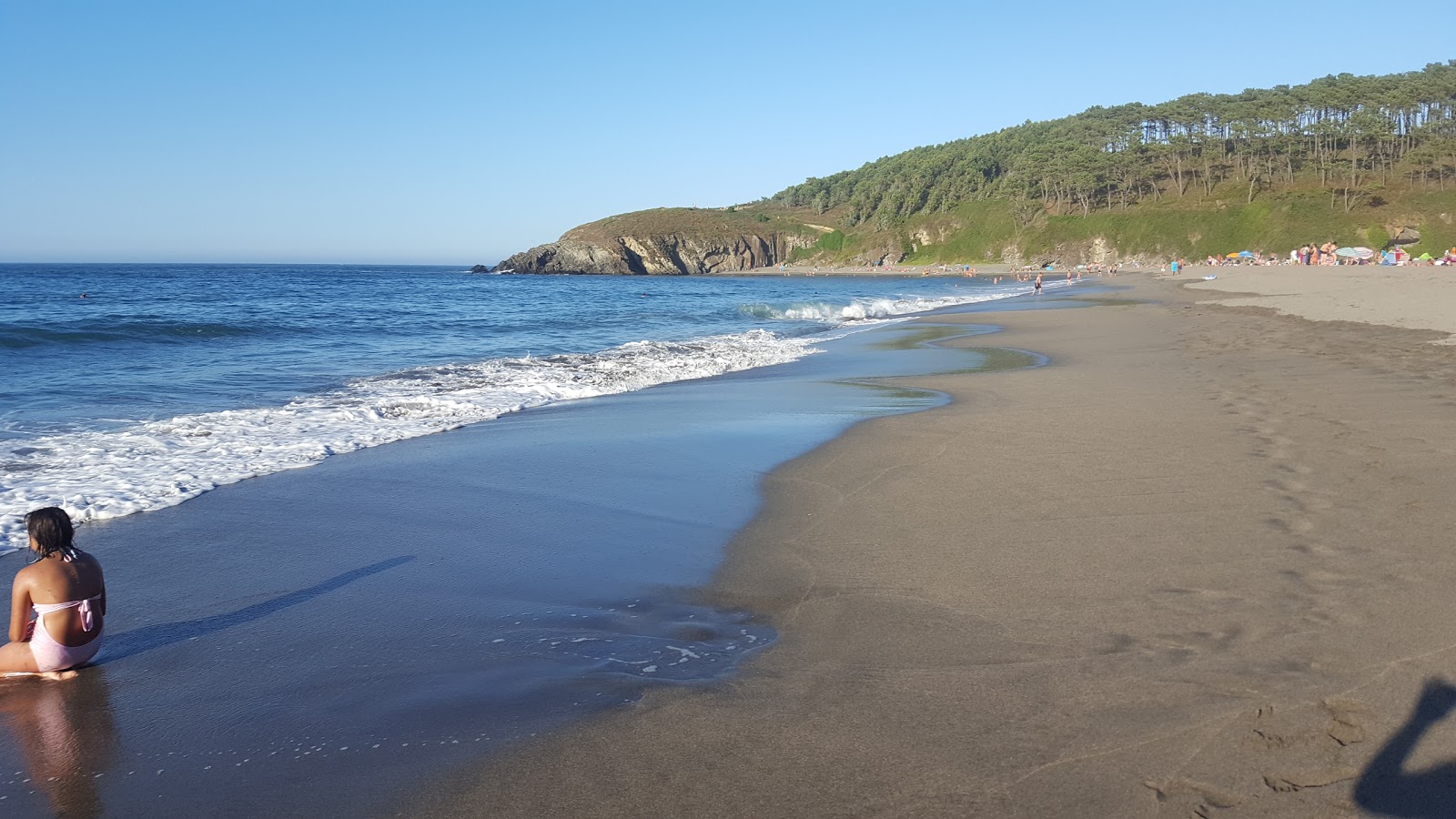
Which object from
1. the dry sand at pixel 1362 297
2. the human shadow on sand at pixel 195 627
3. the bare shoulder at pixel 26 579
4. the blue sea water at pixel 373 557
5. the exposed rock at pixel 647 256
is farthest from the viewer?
the exposed rock at pixel 647 256

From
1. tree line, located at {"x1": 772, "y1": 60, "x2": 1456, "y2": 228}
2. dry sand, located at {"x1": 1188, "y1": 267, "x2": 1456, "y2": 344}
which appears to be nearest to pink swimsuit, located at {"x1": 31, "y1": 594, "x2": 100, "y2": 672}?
dry sand, located at {"x1": 1188, "y1": 267, "x2": 1456, "y2": 344}

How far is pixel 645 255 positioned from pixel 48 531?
12354 cm

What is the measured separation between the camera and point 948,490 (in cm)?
703

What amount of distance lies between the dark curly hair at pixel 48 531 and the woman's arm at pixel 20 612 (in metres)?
0.17

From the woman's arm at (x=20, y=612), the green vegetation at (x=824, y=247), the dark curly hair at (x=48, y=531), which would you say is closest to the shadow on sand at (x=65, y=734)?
the woman's arm at (x=20, y=612)

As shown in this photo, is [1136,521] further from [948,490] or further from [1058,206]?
[1058,206]

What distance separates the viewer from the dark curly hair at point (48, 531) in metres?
4.32

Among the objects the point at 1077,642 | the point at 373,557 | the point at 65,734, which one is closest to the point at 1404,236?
the point at 1077,642

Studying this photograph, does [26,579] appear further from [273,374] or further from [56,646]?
[273,374]

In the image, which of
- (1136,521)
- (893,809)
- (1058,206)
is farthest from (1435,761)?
(1058,206)

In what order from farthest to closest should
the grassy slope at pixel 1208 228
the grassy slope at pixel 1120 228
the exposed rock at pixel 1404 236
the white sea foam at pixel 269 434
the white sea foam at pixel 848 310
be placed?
the grassy slope at pixel 1120 228
the grassy slope at pixel 1208 228
the exposed rock at pixel 1404 236
the white sea foam at pixel 848 310
the white sea foam at pixel 269 434

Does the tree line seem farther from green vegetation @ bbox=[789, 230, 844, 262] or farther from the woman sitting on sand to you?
the woman sitting on sand

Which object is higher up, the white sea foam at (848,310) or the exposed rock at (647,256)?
the exposed rock at (647,256)

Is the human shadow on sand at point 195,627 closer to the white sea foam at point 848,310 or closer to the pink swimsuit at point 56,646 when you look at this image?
the pink swimsuit at point 56,646
